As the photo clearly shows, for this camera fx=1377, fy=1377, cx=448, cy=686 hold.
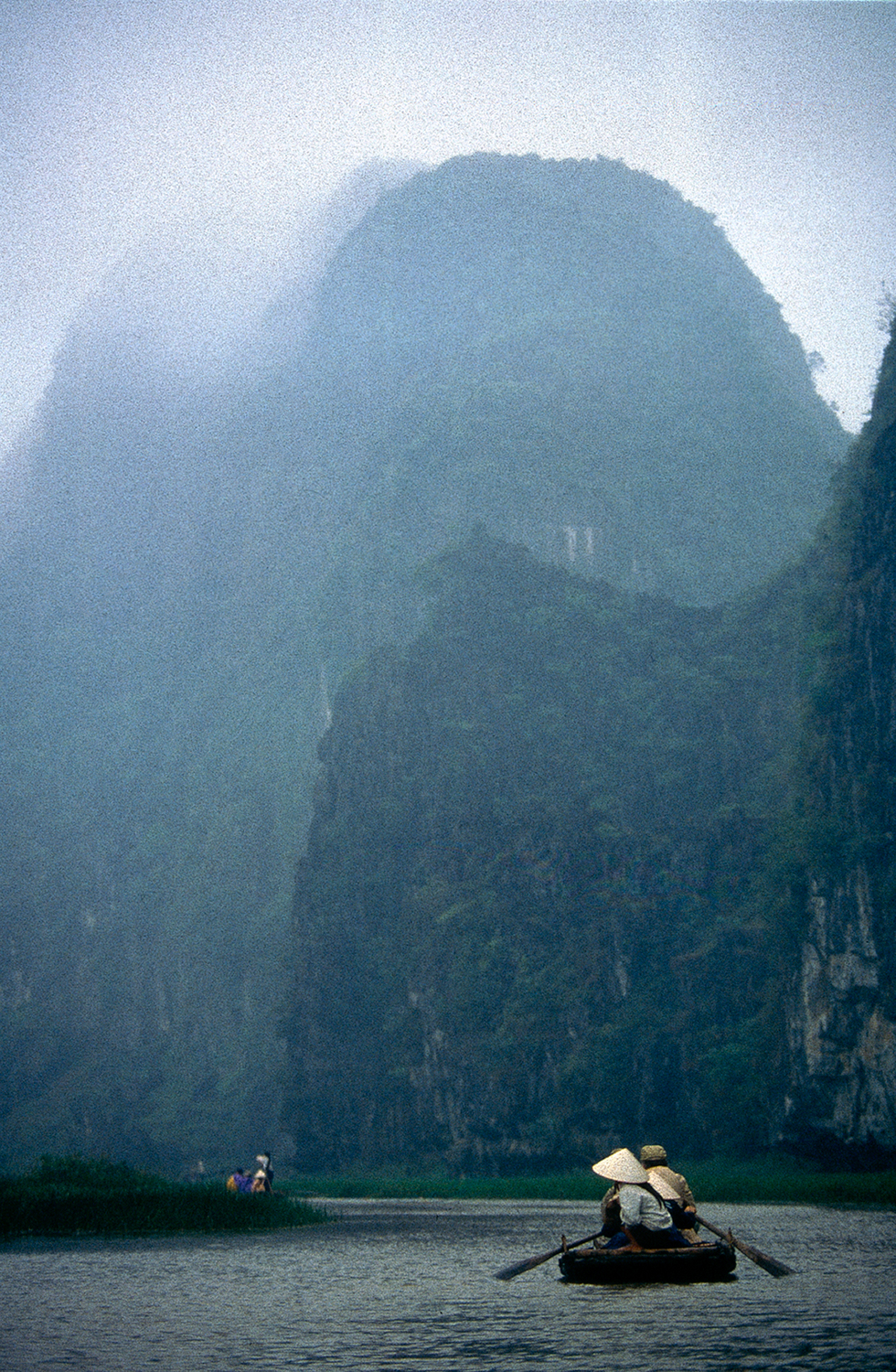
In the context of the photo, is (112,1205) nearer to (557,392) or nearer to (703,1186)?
(703,1186)

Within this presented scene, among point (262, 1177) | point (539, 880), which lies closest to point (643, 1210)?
point (262, 1177)

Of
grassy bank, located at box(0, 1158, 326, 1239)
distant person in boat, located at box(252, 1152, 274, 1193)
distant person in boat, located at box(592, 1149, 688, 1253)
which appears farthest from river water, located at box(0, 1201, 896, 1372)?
distant person in boat, located at box(252, 1152, 274, 1193)

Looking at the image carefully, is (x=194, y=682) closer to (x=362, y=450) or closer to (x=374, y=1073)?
(x=362, y=450)

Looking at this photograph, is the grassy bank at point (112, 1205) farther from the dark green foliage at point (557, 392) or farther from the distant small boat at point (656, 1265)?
Result: the dark green foliage at point (557, 392)

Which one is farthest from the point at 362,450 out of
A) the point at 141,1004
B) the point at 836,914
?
the point at 836,914

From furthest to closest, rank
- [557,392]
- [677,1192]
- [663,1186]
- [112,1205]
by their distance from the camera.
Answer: [557,392] < [112,1205] < [677,1192] < [663,1186]

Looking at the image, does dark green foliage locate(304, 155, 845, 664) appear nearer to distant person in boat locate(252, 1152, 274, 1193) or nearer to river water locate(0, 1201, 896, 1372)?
distant person in boat locate(252, 1152, 274, 1193)
